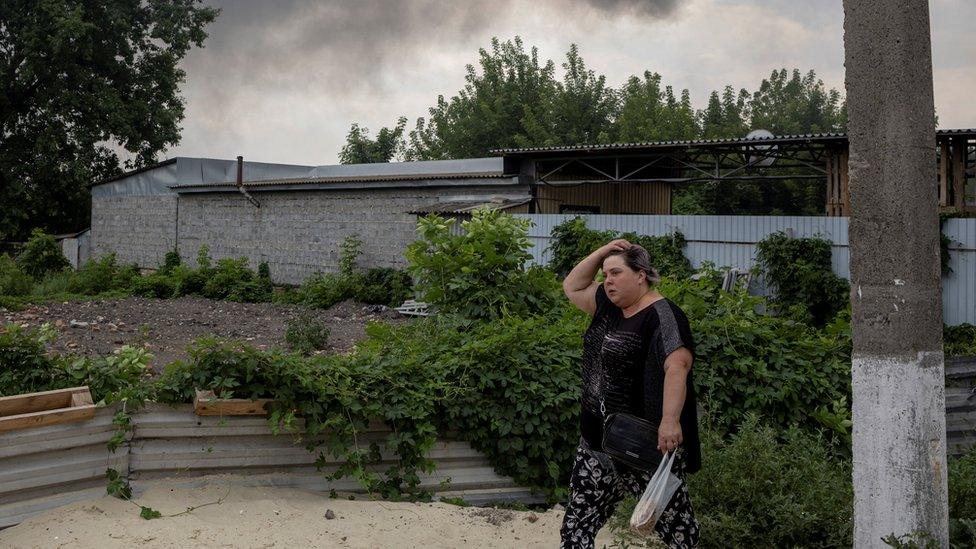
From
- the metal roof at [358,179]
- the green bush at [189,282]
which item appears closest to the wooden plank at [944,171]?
the metal roof at [358,179]

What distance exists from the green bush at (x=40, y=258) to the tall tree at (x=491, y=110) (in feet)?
75.6

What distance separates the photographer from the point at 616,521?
187 inches

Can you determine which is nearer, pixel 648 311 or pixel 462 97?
pixel 648 311

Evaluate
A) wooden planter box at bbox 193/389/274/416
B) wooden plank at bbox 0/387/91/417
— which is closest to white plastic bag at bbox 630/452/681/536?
wooden planter box at bbox 193/389/274/416

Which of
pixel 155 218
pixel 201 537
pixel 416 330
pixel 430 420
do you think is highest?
pixel 155 218

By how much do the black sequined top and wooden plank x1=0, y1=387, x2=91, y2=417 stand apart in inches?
116

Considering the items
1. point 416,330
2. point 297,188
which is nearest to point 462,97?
point 297,188

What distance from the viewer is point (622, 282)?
4.16 m

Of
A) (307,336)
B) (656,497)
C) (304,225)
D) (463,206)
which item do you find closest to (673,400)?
(656,497)

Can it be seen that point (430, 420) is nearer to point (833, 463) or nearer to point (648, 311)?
point (648, 311)

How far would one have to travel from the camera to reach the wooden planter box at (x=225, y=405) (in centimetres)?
514

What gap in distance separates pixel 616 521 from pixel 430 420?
155 centimetres

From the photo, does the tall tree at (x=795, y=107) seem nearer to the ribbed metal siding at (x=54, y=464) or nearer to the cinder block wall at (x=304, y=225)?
the cinder block wall at (x=304, y=225)

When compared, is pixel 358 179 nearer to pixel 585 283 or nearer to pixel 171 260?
pixel 171 260
